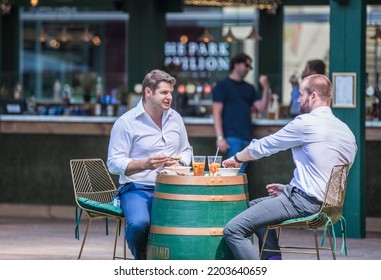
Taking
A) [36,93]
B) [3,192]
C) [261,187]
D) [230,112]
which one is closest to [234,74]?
[230,112]

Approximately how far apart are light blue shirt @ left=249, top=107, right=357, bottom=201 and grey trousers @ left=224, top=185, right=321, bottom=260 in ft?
A: 0.22

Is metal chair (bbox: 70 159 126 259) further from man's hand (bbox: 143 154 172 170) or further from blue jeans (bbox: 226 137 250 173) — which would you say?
blue jeans (bbox: 226 137 250 173)

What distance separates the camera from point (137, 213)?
7.07 metres

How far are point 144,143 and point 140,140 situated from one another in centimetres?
3

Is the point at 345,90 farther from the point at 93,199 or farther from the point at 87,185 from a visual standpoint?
the point at 93,199

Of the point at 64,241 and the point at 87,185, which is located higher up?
the point at 87,185

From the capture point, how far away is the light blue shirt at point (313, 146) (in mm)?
7020

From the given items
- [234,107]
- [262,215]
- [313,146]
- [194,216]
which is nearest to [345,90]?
[234,107]

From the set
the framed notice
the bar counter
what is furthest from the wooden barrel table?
the bar counter

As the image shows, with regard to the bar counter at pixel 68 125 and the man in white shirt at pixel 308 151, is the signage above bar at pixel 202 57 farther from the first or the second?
the man in white shirt at pixel 308 151

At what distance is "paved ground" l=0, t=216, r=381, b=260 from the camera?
9.26 m

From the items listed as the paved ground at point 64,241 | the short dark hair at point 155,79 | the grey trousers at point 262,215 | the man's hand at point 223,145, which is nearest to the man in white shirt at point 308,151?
the grey trousers at point 262,215
